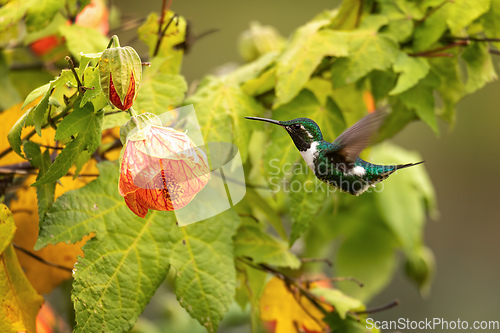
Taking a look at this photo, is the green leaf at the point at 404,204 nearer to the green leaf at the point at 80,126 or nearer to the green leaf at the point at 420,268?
the green leaf at the point at 420,268

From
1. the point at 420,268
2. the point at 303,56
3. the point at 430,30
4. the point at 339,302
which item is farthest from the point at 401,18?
the point at 420,268

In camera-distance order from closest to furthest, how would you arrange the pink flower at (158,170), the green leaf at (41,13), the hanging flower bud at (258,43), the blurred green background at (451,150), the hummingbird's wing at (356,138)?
the pink flower at (158,170) → the hummingbird's wing at (356,138) → the green leaf at (41,13) → the hanging flower bud at (258,43) → the blurred green background at (451,150)

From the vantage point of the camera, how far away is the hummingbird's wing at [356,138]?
1.49 ft

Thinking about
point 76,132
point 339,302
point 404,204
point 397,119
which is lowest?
point 404,204

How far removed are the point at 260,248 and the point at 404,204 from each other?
36cm

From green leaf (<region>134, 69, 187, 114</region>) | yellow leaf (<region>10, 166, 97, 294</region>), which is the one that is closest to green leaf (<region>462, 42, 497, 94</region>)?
green leaf (<region>134, 69, 187, 114</region>)

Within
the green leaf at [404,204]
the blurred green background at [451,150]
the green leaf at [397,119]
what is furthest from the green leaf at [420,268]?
the blurred green background at [451,150]

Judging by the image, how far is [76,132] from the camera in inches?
15.3

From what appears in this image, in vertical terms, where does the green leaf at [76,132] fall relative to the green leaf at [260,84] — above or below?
above

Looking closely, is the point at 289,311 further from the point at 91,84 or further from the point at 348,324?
the point at 91,84

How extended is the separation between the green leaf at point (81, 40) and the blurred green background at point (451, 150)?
158cm

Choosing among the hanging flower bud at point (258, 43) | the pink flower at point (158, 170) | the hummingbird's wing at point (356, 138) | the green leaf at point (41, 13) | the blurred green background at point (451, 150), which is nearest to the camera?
the pink flower at point (158, 170)

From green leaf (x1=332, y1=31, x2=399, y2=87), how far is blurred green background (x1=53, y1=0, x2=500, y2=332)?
1.64m

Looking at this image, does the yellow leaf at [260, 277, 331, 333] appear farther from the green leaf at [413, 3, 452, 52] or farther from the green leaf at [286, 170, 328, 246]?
the green leaf at [413, 3, 452, 52]
